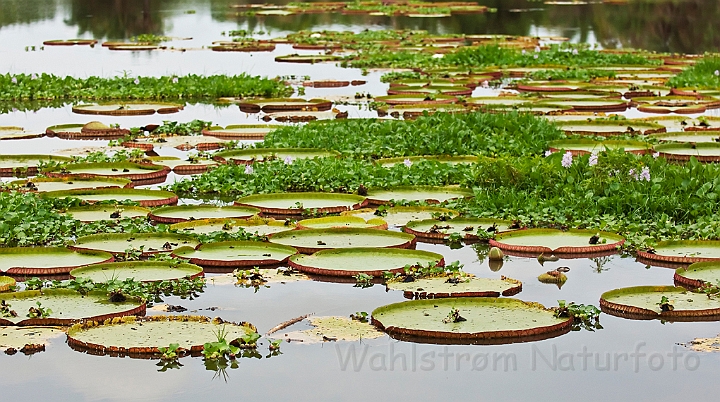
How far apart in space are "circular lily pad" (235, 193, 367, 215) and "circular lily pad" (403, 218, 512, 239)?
710mm

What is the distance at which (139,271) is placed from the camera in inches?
259

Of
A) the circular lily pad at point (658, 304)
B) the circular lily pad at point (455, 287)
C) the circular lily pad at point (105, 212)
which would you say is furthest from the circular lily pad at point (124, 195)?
the circular lily pad at point (658, 304)

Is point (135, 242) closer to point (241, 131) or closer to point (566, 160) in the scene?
point (566, 160)

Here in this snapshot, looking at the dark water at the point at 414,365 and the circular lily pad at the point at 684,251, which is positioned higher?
the circular lily pad at the point at 684,251

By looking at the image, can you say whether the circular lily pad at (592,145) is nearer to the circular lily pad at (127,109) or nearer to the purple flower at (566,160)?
the purple flower at (566,160)

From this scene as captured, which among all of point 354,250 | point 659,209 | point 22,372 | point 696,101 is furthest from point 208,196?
point 696,101

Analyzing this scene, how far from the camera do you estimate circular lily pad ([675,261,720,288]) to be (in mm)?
6379

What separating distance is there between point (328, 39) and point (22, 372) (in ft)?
65.7

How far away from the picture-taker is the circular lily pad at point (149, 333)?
533 cm

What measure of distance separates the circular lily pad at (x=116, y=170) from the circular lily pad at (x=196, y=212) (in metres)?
1.47

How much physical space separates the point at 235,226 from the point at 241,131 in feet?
14.7

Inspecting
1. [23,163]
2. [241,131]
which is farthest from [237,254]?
[241,131]

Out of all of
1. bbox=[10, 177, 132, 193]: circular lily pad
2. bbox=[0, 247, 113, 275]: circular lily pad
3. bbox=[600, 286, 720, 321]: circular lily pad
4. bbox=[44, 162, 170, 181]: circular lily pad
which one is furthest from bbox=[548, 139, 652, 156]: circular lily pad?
bbox=[0, 247, 113, 275]: circular lily pad

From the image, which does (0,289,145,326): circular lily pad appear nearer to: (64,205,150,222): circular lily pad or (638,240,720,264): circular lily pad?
(64,205,150,222): circular lily pad
